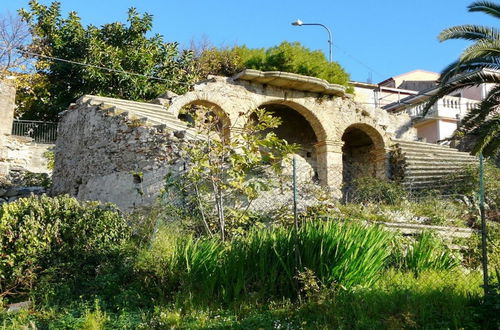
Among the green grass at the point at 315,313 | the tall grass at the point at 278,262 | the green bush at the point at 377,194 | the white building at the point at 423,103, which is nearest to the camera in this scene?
the green grass at the point at 315,313

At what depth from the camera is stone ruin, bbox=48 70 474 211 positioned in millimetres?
9211

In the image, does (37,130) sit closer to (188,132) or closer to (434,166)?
(188,132)

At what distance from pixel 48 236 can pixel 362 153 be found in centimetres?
1410

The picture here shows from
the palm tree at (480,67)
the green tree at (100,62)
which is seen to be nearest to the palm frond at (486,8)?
the palm tree at (480,67)

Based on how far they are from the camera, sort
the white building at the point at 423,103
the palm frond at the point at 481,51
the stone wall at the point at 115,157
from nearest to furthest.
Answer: the stone wall at the point at 115,157 < the palm frond at the point at 481,51 < the white building at the point at 423,103

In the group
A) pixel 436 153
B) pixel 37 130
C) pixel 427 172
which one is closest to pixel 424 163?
pixel 427 172

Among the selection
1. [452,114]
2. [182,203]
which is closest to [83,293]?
[182,203]

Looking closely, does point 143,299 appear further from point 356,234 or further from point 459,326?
point 459,326

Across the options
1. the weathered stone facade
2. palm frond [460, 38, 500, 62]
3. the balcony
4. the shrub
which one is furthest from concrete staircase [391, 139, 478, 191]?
the balcony

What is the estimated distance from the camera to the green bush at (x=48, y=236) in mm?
6613

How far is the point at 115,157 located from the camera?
9.77 metres

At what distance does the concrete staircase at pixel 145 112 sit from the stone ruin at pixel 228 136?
0.07ft

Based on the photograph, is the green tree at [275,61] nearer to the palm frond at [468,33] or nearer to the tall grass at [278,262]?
the palm frond at [468,33]

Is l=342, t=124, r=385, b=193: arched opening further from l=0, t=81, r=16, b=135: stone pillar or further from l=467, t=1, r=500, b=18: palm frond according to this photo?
l=0, t=81, r=16, b=135: stone pillar
